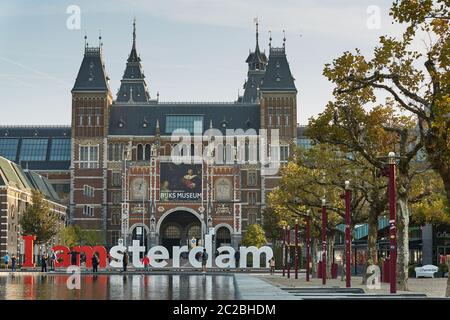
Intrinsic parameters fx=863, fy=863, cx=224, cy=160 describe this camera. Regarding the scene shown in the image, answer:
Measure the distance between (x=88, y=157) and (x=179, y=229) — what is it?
14802 mm

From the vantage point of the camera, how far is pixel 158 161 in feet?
346

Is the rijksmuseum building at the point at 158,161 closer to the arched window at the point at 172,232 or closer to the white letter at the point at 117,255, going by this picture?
the arched window at the point at 172,232

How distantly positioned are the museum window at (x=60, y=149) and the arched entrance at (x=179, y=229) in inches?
680

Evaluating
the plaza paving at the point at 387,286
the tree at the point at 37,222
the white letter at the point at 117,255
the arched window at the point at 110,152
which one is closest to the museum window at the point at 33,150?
the arched window at the point at 110,152

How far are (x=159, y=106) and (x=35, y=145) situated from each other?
60.0 feet

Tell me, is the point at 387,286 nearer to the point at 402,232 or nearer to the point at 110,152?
the point at 402,232

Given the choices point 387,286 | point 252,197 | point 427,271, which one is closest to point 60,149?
point 252,197

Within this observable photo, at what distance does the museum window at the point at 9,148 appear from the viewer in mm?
116375

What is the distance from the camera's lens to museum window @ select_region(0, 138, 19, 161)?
4582 inches

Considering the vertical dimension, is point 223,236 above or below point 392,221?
below

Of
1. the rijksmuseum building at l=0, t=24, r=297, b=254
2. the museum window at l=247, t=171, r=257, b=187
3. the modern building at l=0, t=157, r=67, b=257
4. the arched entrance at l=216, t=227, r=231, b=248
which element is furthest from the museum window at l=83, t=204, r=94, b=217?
the museum window at l=247, t=171, r=257, b=187

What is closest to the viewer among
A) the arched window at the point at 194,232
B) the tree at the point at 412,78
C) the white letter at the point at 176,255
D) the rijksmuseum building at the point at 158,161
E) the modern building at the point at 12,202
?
the tree at the point at 412,78

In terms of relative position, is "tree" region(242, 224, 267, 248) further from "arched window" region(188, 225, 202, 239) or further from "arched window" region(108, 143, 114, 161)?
"arched window" region(108, 143, 114, 161)

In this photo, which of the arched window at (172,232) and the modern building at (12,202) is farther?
the arched window at (172,232)
